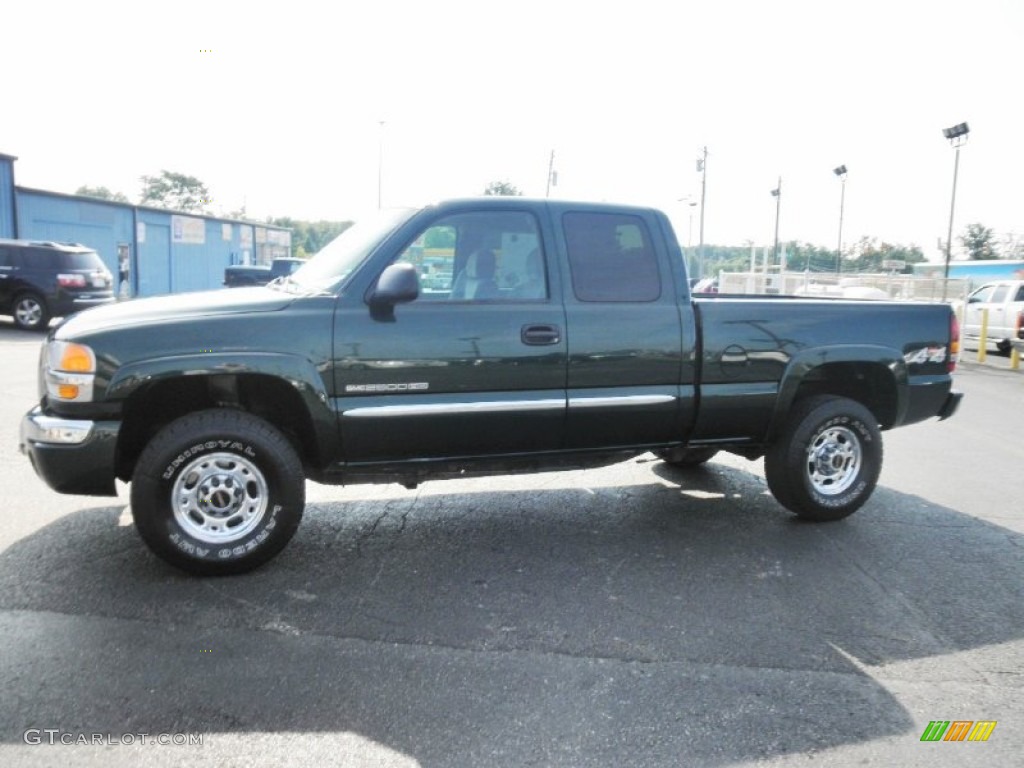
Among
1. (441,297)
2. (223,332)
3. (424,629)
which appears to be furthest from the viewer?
(441,297)

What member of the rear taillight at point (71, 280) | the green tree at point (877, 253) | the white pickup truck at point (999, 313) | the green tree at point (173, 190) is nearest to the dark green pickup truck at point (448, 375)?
the rear taillight at point (71, 280)

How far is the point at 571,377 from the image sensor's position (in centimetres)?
484

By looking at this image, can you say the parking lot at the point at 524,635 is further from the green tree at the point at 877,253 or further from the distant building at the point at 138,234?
the green tree at the point at 877,253

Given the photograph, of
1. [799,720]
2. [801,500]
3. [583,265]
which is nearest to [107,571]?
[583,265]

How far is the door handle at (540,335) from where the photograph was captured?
4.72m

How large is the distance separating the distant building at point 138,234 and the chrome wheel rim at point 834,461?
21.1 meters

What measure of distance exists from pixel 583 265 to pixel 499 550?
5.65 feet

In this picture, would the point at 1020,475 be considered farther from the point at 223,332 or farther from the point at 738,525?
the point at 223,332

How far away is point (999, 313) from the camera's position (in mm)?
19188

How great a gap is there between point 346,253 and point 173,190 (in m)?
86.9

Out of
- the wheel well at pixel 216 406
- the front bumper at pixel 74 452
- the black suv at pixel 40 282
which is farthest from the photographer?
the black suv at pixel 40 282

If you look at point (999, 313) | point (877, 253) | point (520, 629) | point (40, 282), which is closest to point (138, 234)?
point (40, 282)

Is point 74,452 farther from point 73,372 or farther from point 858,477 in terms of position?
point 858,477

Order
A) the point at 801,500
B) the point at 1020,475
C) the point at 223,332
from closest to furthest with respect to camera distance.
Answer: the point at 223,332 → the point at 801,500 → the point at 1020,475
